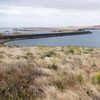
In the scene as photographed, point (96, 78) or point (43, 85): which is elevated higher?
point (43, 85)

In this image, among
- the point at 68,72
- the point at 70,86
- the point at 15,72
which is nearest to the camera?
the point at 70,86

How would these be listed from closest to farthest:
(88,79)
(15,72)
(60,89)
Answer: (60,89) < (15,72) < (88,79)

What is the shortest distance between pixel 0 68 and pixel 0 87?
2723 millimetres

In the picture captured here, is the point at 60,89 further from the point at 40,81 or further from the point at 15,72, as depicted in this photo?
the point at 15,72

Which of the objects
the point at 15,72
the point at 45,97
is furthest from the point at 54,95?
the point at 15,72

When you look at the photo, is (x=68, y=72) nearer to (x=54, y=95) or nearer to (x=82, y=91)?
(x=82, y=91)

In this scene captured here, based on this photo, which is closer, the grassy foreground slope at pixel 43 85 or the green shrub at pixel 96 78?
the grassy foreground slope at pixel 43 85

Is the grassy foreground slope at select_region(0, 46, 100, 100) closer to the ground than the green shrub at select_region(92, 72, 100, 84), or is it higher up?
higher up

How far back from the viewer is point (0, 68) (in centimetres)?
1080

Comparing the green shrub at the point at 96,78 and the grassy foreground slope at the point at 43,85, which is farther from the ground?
the grassy foreground slope at the point at 43,85

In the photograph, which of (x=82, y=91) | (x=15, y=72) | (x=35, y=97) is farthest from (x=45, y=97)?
(x=15, y=72)

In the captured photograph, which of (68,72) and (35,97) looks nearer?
(35,97)

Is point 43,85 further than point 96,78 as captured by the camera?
No

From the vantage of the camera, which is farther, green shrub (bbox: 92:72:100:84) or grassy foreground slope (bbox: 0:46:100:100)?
green shrub (bbox: 92:72:100:84)
